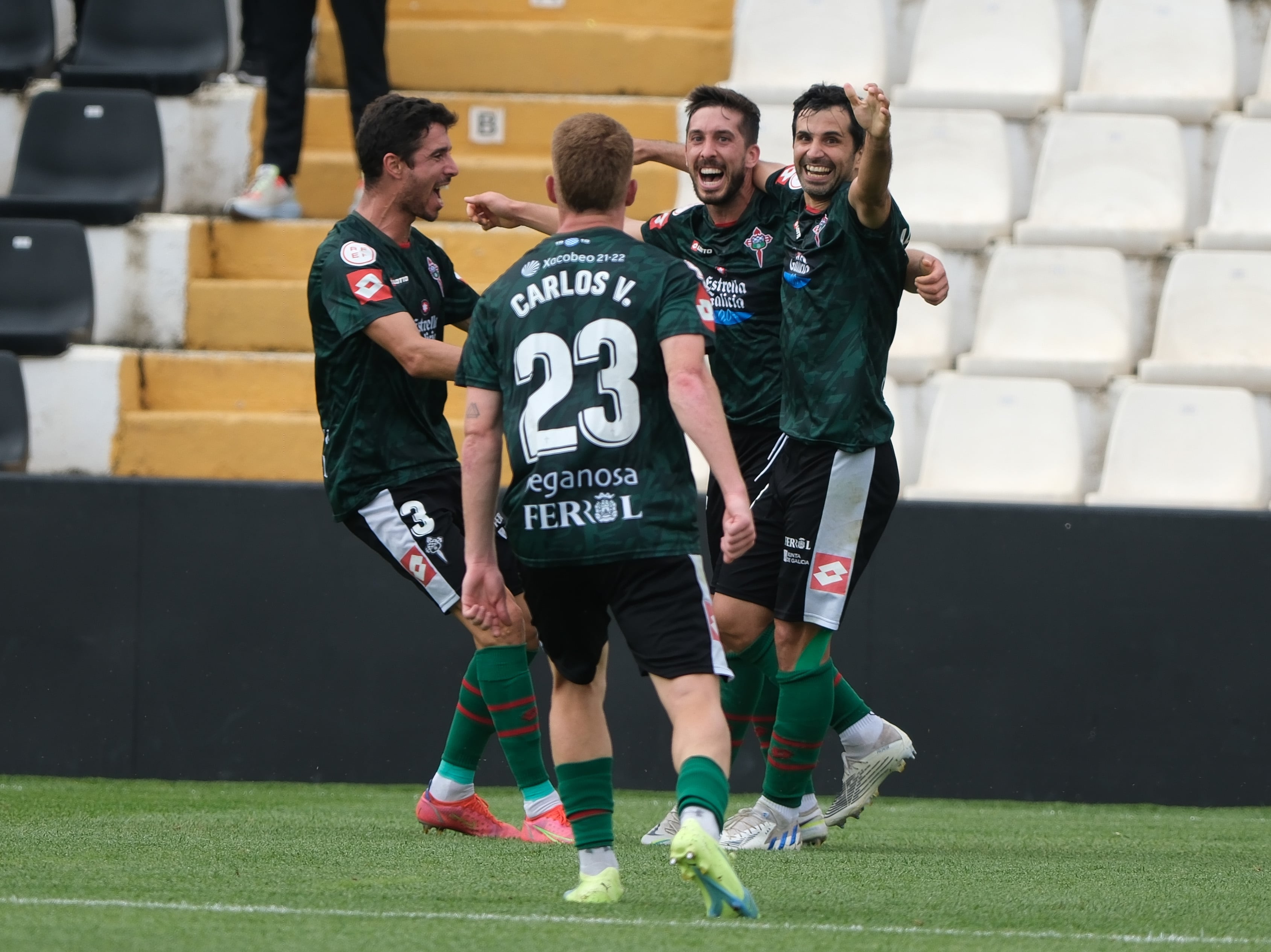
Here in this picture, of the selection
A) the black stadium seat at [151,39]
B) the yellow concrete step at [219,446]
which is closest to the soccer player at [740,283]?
the yellow concrete step at [219,446]

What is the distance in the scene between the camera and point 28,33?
9445 millimetres

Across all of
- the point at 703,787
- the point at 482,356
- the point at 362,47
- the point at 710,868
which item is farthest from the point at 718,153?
the point at 362,47

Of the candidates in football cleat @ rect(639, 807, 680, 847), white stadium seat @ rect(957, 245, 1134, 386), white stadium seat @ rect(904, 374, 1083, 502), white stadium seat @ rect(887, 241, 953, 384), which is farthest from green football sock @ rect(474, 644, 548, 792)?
white stadium seat @ rect(957, 245, 1134, 386)

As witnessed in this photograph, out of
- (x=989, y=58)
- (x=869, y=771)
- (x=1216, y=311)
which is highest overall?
(x=989, y=58)

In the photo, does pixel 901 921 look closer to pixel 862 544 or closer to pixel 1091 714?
pixel 862 544

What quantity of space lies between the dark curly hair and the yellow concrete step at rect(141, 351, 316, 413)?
292 cm

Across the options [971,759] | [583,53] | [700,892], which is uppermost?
[583,53]

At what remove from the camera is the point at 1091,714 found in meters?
6.63

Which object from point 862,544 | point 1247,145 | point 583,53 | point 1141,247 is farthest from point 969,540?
point 583,53

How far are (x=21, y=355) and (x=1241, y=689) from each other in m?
5.30

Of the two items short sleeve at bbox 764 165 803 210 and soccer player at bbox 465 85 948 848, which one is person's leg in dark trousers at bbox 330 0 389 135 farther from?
short sleeve at bbox 764 165 803 210

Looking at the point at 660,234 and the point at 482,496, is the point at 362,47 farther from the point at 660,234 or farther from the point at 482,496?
the point at 482,496

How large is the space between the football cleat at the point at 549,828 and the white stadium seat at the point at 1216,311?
13.7 feet

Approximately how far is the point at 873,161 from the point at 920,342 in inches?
153
